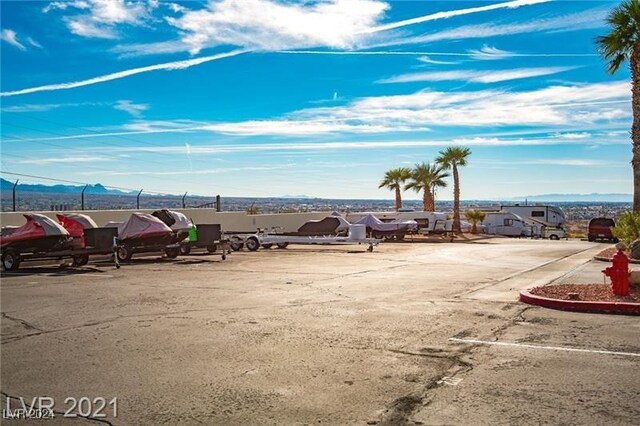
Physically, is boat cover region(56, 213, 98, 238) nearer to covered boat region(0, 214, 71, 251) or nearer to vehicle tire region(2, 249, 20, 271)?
covered boat region(0, 214, 71, 251)

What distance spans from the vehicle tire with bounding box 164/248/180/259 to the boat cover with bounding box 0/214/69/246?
4000mm

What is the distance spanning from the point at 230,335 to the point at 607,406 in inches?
202

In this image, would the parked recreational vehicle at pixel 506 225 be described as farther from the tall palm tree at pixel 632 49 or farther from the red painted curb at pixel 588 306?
the red painted curb at pixel 588 306

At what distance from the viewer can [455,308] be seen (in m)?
→ 11.5

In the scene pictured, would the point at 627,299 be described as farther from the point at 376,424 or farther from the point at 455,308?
the point at 376,424

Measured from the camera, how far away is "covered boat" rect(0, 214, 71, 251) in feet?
65.6

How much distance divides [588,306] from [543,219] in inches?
1948

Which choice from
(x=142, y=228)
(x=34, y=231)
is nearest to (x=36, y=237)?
(x=34, y=231)

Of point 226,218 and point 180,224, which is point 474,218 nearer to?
point 226,218

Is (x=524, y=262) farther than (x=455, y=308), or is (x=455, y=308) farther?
(x=524, y=262)

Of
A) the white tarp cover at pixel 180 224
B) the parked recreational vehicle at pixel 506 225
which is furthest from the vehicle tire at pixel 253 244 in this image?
the parked recreational vehicle at pixel 506 225

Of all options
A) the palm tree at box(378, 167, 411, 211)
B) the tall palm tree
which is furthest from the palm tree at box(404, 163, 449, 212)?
the tall palm tree

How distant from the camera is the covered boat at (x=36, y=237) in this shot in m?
20.0

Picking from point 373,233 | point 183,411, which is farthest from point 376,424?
point 373,233
